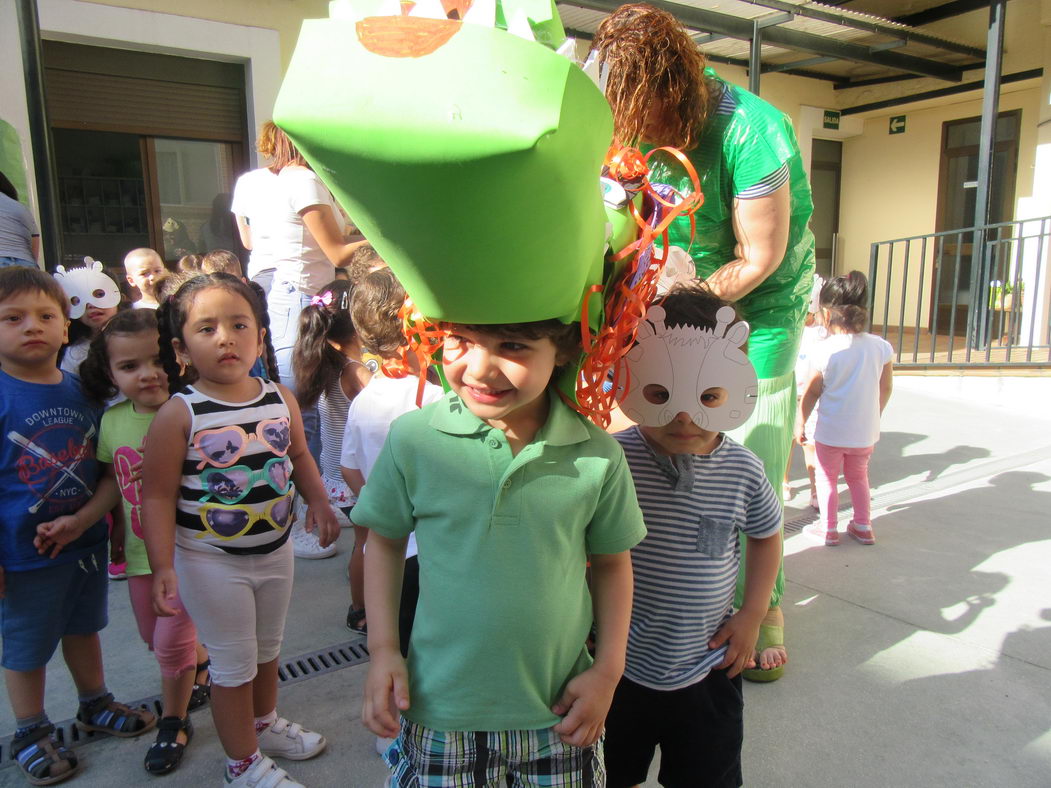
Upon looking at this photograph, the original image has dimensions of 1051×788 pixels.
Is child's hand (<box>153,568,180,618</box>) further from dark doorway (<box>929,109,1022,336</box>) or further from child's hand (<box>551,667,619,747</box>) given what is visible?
dark doorway (<box>929,109,1022,336</box>)

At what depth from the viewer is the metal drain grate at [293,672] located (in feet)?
7.37

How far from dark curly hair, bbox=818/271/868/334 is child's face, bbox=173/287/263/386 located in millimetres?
3042

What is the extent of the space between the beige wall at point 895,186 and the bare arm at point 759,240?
9.26 m

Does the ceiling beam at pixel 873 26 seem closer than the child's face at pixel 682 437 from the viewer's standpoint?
No

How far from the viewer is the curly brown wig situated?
1.94 metres

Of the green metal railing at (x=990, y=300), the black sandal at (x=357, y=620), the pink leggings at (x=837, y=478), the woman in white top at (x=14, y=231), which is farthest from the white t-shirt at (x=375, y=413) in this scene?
the green metal railing at (x=990, y=300)

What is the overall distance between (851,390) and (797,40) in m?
6.08

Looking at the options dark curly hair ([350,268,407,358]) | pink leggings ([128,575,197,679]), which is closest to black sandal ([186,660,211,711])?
pink leggings ([128,575,197,679])

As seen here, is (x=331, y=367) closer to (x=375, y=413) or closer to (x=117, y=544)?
(x=375, y=413)

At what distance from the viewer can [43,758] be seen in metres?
2.08

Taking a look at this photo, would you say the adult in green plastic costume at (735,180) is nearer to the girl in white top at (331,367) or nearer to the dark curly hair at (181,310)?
the dark curly hair at (181,310)

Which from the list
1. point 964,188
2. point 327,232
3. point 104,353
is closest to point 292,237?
point 327,232

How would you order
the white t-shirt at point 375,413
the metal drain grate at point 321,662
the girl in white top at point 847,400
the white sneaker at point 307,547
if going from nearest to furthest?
the white t-shirt at point 375,413, the metal drain grate at point 321,662, the white sneaker at point 307,547, the girl in white top at point 847,400

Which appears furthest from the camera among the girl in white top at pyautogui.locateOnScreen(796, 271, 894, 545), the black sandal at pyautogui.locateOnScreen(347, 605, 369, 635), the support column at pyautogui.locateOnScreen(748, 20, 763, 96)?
the support column at pyautogui.locateOnScreen(748, 20, 763, 96)
